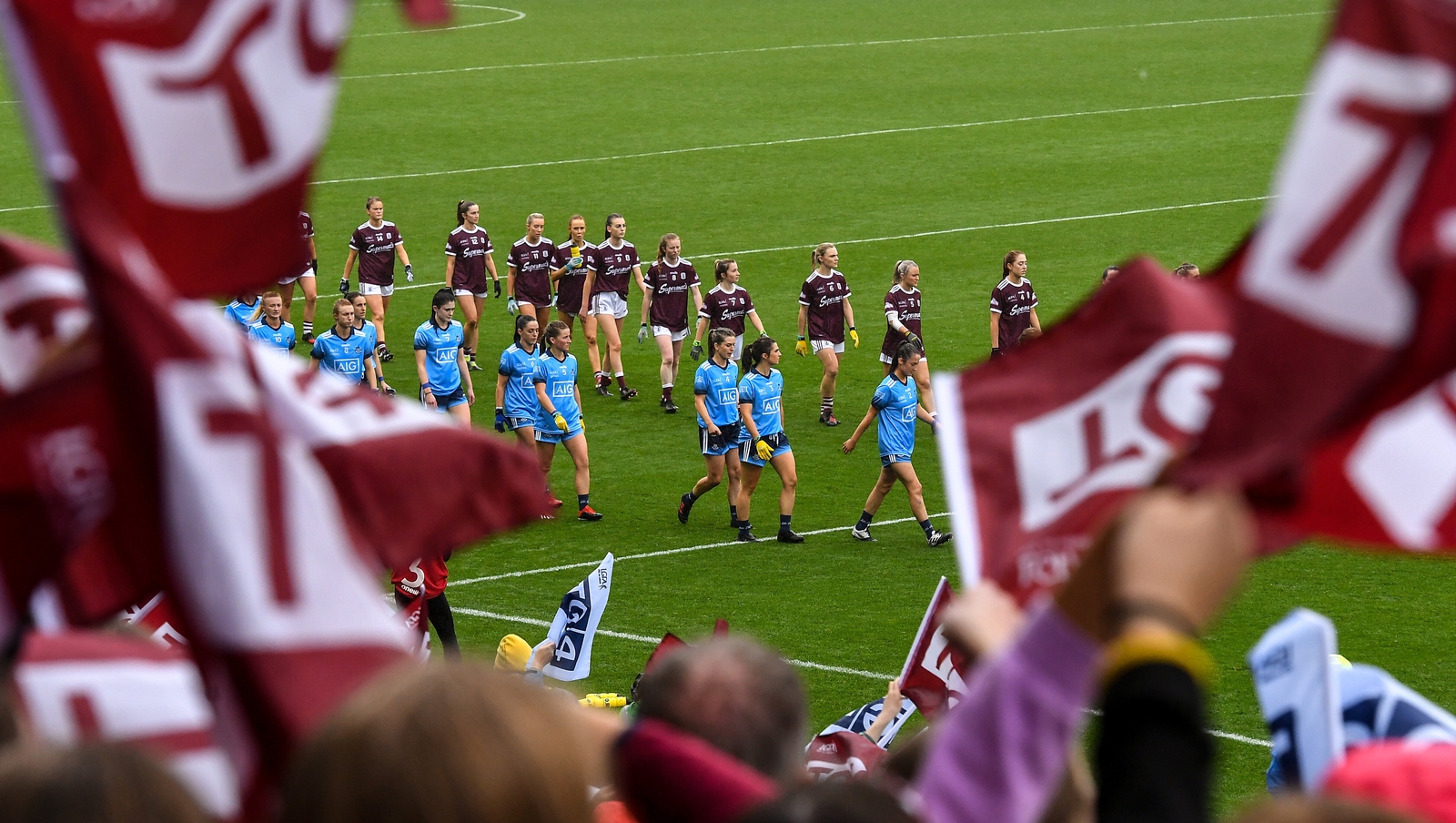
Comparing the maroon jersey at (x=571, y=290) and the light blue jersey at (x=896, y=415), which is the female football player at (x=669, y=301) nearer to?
the maroon jersey at (x=571, y=290)

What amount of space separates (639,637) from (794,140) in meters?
25.3

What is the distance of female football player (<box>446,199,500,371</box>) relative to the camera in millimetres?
24578

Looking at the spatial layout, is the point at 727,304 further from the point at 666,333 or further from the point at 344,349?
the point at 344,349

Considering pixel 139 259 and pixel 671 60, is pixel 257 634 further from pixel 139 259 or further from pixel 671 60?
pixel 671 60

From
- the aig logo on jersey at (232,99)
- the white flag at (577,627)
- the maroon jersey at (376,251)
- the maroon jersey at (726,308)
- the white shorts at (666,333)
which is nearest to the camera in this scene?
the aig logo on jersey at (232,99)

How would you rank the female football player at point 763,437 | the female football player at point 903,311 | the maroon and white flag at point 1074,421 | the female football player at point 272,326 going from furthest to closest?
the female football player at point 903,311
the female football player at point 272,326
the female football player at point 763,437
the maroon and white flag at point 1074,421

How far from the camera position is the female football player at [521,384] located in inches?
717

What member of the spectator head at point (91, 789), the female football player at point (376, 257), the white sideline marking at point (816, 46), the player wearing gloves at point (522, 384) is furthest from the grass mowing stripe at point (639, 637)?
the white sideline marking at point (816, 46)

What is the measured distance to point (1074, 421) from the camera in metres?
3.94

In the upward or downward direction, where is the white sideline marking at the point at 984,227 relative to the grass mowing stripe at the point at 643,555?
downward

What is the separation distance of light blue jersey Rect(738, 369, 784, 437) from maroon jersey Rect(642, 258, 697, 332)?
17.3 feet

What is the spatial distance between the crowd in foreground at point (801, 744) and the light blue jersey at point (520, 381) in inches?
598

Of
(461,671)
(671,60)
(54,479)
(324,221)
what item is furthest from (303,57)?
(671,60)

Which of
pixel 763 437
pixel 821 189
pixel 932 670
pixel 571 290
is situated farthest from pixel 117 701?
pixel 821 189
